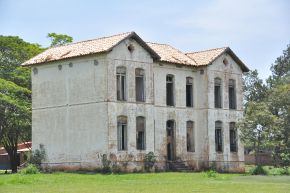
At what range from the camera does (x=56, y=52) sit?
142ft

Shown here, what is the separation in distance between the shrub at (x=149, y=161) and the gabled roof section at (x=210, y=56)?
25.2 ft

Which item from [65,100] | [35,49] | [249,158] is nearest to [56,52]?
[65,100]

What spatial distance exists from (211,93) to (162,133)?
4711 millimetres

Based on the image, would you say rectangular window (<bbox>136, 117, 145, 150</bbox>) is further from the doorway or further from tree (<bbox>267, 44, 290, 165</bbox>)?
tree (<bbox>267, 44, 290, 165</bbox>)

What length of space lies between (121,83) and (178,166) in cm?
693

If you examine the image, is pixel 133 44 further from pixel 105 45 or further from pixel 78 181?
pixel 78 181

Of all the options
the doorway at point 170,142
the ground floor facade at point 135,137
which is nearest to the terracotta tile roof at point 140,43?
the ground floor facade at point 135,137

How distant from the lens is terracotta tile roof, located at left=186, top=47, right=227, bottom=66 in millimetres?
46375

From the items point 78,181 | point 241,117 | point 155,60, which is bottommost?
point 78,181

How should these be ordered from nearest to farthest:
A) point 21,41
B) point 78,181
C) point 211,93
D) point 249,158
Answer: point 78,181 < point 211,93 < point 21,41 < point 249,158

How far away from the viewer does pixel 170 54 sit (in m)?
46.3

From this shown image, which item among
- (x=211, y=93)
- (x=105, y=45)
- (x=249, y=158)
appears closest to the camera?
(x=105, y=45)

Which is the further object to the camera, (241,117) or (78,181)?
(241,117)

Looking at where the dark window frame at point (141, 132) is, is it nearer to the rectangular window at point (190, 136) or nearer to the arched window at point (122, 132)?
the arched window at point (122, 132)
